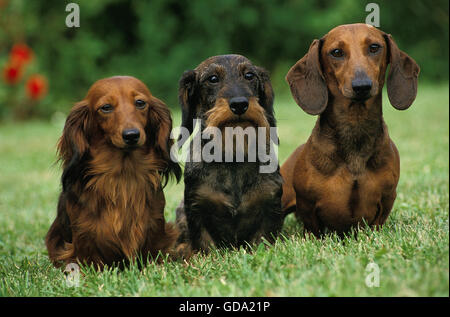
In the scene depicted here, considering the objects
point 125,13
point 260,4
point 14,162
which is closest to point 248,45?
point 260,4

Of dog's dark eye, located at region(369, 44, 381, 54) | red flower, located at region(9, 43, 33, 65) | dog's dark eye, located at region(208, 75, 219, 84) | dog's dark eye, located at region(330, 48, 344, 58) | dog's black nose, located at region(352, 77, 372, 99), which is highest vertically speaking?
red flower, located at region(9, 43, 33, 65)

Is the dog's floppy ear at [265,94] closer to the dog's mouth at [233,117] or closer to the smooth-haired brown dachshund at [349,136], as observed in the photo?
the smooth-haired brown dachshund at [349,136]

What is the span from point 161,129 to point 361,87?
4.40 ft

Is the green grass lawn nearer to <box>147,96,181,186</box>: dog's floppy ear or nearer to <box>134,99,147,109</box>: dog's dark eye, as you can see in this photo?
<box>147,96,181,186</box>: dog's floppy ear

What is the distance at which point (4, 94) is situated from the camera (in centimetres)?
1445

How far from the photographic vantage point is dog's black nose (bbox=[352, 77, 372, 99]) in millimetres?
3133

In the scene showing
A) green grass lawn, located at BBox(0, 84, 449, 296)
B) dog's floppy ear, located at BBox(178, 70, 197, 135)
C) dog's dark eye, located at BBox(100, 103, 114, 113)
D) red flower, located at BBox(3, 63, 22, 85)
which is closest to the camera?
green grass lawn, located at BBox(0, 84, 449, 296)

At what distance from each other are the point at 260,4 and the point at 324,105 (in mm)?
16517

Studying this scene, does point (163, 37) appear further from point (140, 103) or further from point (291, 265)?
point (291, 265)

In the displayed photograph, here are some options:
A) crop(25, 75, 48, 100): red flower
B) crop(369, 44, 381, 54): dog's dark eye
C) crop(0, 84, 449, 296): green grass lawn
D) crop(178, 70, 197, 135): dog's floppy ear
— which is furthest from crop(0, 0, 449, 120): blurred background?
crop(369, 44, 381, 54): dog's dark eye

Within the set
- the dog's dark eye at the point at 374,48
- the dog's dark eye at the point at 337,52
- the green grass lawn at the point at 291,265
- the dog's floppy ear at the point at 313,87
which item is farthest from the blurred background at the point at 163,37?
the dog's dark eye at the point at 374,48

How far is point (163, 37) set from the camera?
17516mm

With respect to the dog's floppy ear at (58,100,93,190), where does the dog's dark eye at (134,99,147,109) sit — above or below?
above

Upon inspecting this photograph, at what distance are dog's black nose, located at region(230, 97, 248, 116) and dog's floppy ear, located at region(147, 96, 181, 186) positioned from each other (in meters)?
0.52
